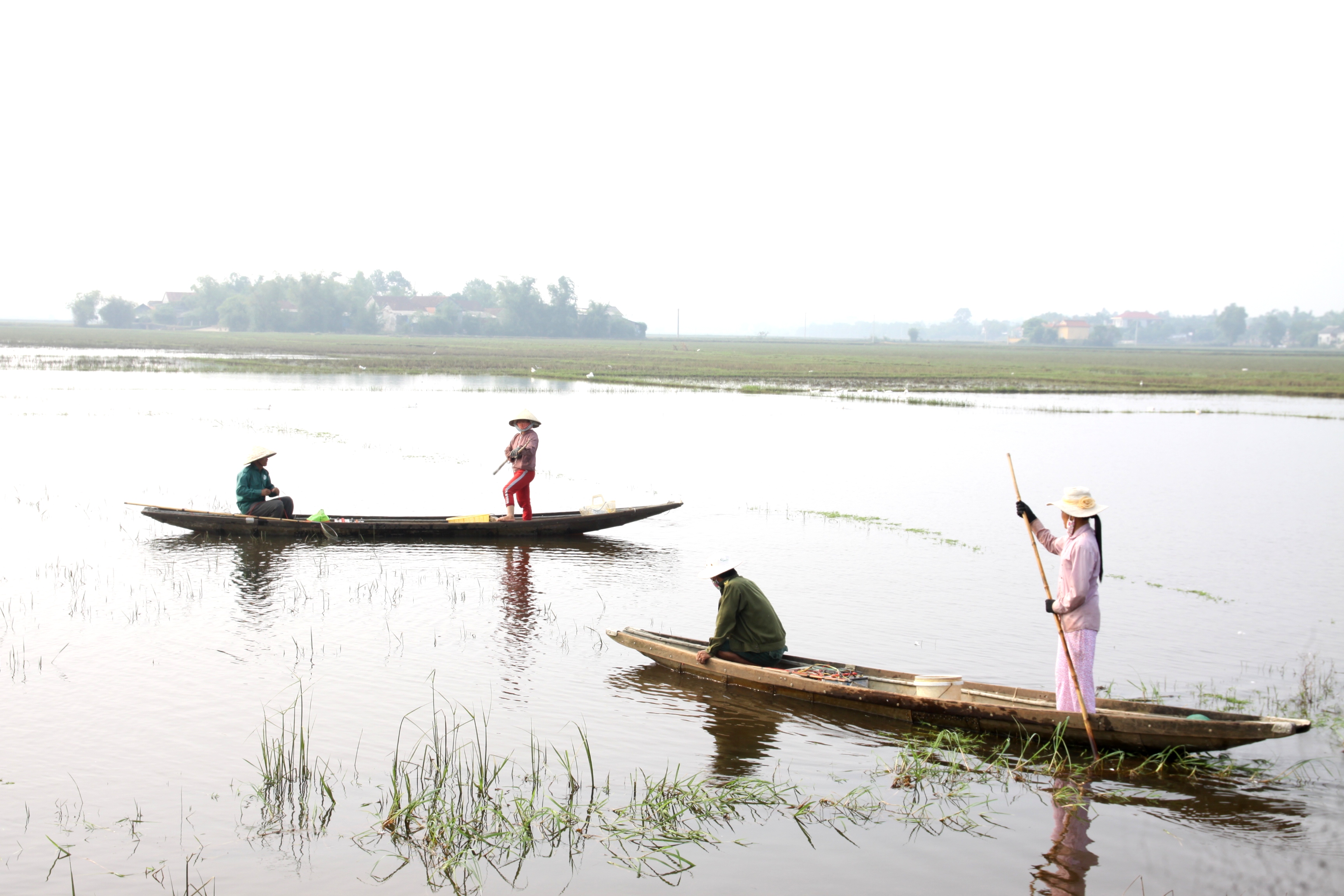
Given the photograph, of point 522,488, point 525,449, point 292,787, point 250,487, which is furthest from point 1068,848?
point 250,487

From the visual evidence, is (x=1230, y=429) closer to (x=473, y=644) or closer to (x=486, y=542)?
(x=486, y=542)

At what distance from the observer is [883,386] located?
5509 centimetres

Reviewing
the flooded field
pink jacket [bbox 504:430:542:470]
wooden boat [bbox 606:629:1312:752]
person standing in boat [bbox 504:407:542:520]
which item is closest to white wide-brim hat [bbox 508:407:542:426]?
person standing in boat [bbox 504:407:542:520]

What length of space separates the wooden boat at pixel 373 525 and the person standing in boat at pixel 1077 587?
8039 mm

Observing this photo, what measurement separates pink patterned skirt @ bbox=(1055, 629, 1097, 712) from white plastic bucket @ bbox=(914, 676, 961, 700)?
0.74m

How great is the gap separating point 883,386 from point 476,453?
33.3 metres

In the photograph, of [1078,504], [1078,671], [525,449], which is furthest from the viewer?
[525,449]

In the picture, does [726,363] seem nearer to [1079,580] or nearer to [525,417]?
[525,417]

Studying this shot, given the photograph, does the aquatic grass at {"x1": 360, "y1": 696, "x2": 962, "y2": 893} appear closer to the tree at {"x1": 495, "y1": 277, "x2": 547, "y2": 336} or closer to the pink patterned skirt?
the pink patterned skirt

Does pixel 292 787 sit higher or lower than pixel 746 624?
lower

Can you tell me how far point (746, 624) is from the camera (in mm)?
9453

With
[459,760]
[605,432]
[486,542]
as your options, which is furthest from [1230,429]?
[459,760]

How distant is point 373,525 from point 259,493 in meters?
1.69

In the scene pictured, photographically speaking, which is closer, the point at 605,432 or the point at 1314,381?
the point at 605,432
